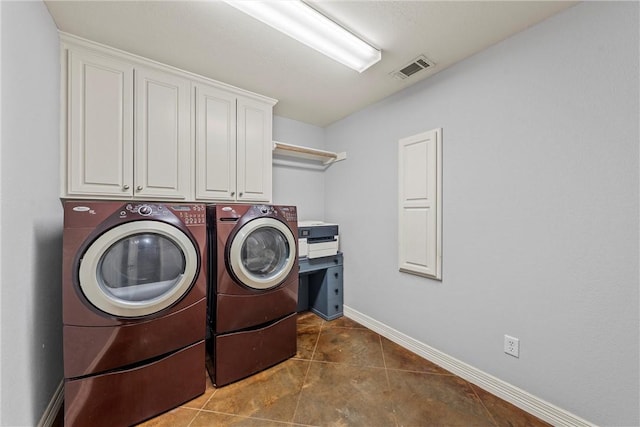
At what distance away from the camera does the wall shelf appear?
2.53m

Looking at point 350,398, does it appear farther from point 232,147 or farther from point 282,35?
point 282,35

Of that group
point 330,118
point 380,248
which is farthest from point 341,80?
point 380,248

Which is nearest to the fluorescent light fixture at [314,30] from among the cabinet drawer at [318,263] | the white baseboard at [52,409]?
the cabinet drawer at [318,263]

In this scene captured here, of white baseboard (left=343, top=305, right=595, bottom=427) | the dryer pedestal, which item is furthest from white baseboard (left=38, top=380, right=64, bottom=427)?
white baseboard (left=343, top=305, right=595, bottom=427)

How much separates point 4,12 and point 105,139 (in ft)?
2.25

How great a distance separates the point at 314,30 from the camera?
1.39 metres

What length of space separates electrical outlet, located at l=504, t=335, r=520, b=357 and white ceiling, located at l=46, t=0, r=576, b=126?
6.23 feet

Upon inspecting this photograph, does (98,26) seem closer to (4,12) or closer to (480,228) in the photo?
(4,12)

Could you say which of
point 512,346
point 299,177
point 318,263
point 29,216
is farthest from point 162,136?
point 512,346

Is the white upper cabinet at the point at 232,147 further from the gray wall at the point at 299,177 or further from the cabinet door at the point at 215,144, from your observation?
the gray wall at the point at 299,177

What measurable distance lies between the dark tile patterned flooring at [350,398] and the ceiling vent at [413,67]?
229 cm

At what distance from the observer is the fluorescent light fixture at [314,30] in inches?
48.3

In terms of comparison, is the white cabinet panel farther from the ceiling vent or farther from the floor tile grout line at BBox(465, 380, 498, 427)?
the floor tile grout line at BBox(465, 380, 498, 427)

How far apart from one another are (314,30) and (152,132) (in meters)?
1.31
